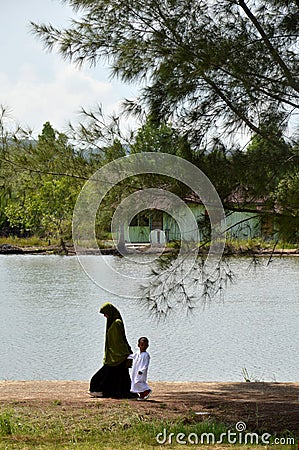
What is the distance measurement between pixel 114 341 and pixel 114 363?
0.18 metres

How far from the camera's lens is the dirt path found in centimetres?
486

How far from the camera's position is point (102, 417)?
487 cm

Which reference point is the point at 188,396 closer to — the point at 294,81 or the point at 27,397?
the point at 27,397

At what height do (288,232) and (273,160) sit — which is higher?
(273,160)

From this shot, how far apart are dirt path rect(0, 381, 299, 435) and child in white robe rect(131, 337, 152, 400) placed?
112mm

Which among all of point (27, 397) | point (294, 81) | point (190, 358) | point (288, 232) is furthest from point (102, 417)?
point (190, 358)

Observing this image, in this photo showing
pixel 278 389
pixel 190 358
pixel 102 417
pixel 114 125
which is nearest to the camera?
pixel 102 417

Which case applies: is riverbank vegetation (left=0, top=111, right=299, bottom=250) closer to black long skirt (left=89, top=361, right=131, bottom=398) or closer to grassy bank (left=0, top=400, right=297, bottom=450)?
black long skirt (left=89, top=361, right=131, bottom=398)

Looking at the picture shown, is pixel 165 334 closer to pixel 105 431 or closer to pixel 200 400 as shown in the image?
pixel 200 400

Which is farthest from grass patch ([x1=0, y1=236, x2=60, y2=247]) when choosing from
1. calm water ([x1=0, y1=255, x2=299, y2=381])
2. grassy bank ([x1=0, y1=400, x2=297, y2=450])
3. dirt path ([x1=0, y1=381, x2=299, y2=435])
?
grassy bank ([x1=0, y1=400, x2=297, y2=450])

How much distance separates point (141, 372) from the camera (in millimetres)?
5770

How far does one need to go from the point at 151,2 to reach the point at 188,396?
3002 mm

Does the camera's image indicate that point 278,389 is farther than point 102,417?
Yes

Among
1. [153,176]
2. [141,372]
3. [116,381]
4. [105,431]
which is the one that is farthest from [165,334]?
[105,431]
